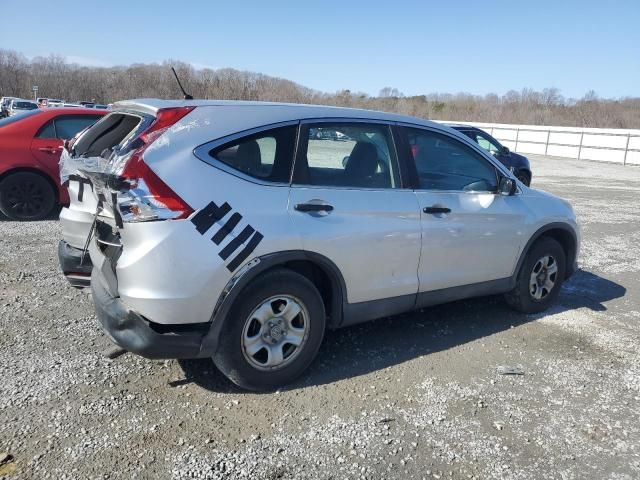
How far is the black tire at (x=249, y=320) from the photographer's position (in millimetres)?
3205

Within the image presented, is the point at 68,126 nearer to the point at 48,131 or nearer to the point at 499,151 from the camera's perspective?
the point at 48,131

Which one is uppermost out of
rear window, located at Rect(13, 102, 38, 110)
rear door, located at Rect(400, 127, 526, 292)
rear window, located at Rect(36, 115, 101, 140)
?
rear window, located at Rect(13, 102, 38, 110)

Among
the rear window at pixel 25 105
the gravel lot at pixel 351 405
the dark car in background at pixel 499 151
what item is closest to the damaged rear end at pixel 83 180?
the gravel lot at pixel 351 405

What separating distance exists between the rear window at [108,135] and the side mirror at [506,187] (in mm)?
2978

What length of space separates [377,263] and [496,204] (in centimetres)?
142

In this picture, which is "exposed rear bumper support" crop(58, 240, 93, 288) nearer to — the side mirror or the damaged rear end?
the damaged rear end

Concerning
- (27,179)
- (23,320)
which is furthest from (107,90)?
(23,320)

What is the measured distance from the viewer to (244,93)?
54156 mm

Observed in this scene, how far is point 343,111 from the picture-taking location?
3916mm

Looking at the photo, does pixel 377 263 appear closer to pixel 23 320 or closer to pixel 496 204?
pixel 496 204

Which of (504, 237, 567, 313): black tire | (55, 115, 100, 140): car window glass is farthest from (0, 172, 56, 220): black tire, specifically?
(504, 237, 567, 313): black tire

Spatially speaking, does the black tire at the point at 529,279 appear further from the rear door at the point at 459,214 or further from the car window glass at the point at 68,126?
the car window glass at the point at 68,126

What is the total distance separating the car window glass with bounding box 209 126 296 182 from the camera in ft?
10.5

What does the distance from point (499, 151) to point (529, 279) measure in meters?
9.30
